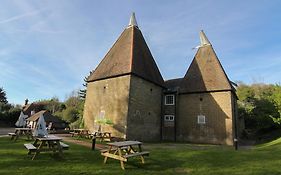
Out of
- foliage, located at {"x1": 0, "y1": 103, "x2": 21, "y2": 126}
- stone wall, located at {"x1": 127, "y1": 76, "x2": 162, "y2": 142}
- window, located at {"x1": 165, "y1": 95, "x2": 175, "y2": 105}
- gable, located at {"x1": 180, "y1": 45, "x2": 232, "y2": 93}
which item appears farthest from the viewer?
foliage, located at {"x1": 0, "y1": 103, "x2": 21, "y2": 126}

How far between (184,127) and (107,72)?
10962 mm

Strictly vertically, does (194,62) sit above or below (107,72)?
above

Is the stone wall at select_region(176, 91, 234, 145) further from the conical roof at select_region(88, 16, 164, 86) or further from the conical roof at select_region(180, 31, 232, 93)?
the conical roof at select_region(88, 16, 164, 86)

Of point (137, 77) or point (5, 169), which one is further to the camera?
point (137, 77)

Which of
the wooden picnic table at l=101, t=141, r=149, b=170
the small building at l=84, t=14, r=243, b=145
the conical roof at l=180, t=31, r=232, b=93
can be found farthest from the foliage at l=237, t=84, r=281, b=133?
the wooden picnic table at l=101, t=141, r=149, b=170

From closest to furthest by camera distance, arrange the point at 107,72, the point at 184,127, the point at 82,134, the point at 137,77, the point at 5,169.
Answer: the point at 5,169 < the point at 82,134 < the point at 137,77 < the point at 107,72 < the point at 184,127

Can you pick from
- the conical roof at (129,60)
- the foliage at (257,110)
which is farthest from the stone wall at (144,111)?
the foliage at (257,110)

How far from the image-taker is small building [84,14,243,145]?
2147 cm

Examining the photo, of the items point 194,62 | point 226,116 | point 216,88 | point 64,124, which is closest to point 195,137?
point 226,116

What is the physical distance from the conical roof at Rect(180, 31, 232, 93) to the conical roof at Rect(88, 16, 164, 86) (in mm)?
3744

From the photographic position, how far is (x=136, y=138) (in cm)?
2123

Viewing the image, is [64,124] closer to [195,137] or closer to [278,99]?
[195,137]

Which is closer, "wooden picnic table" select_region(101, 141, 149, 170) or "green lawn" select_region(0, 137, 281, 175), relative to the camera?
"green lawn" select_region(0, 137, 281, 175)

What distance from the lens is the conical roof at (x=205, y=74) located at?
980 inches
